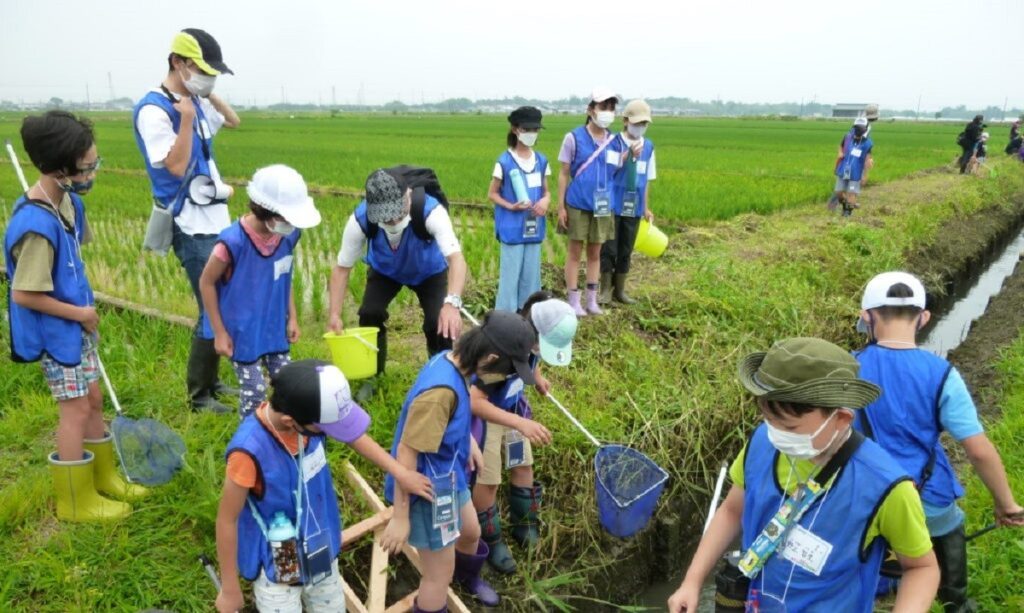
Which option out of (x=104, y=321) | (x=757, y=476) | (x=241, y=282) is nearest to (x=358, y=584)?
(x=241, y=282)

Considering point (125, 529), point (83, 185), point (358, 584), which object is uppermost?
point (83, 185)

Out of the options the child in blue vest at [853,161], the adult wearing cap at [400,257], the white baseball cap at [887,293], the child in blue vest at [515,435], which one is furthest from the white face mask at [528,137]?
the child in blue vest at [853,161]

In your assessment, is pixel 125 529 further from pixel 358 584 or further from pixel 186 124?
pixel 186 124

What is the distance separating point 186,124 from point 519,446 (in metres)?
2.13

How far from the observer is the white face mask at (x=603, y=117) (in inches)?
191

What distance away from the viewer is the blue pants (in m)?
4.70

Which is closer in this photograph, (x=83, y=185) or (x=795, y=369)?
(x=795, y=369)

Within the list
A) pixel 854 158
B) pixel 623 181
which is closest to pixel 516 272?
pixel 623 181

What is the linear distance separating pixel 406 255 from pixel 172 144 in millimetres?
1219

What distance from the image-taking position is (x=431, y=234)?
3.39m

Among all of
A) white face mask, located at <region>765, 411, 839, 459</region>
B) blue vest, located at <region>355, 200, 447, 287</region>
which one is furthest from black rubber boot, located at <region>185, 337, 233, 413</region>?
white face mask, located at <region>765, 411, 839, 459</region>

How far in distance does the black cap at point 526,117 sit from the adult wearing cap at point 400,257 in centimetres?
122

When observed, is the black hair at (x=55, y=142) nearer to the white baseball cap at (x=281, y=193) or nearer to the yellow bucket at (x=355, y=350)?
the white baseball cap at (x=281, y=193)

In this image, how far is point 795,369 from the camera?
1.54 meters
